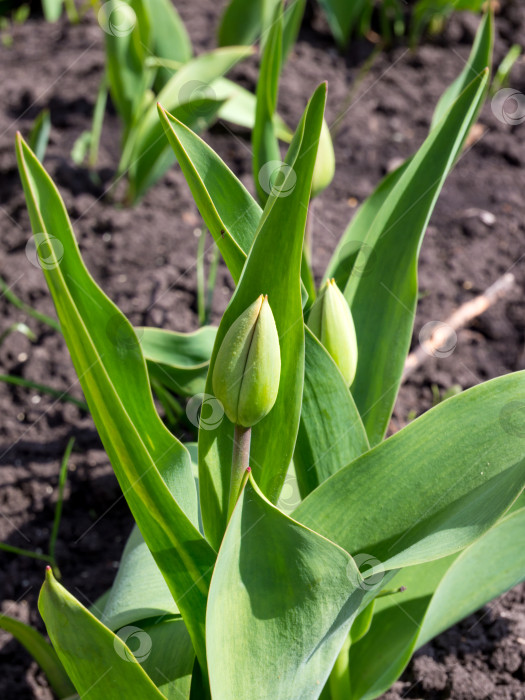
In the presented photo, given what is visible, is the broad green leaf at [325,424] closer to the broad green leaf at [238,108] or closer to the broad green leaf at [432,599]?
the broad green leaf at [432,599]

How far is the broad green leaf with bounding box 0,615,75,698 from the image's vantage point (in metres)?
0.97

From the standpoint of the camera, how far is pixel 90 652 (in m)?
0.65

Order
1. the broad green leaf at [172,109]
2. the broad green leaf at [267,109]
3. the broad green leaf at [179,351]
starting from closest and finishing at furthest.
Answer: the broad green leaf at [267,109] → the broad green leaf at [179,351] → the broad green leaf at [172,109]

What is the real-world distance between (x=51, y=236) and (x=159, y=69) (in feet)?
4.65

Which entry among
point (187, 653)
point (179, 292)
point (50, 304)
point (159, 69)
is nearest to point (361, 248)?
point (187, 653)

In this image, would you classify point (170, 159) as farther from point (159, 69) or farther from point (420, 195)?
point (420, 195)

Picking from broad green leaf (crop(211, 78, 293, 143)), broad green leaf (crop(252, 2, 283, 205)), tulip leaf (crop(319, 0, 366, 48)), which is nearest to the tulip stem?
broad green leaf (crop(252, 2, 283, 205))

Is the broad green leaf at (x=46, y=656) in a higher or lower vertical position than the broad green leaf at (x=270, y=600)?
lower

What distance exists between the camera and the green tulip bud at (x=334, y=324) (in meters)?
0.79

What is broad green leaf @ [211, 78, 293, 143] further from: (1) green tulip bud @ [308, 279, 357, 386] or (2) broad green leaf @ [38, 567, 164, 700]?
(2) broad green leaf @ [38, 567, 164, 700]

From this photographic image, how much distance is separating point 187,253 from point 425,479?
119cm

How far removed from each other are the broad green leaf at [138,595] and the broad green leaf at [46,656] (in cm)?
17

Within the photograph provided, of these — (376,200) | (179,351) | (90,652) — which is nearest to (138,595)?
(90,652)

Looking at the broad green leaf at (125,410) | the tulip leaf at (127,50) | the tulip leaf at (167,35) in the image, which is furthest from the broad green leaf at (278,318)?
the tulip leaf at (167,35)
